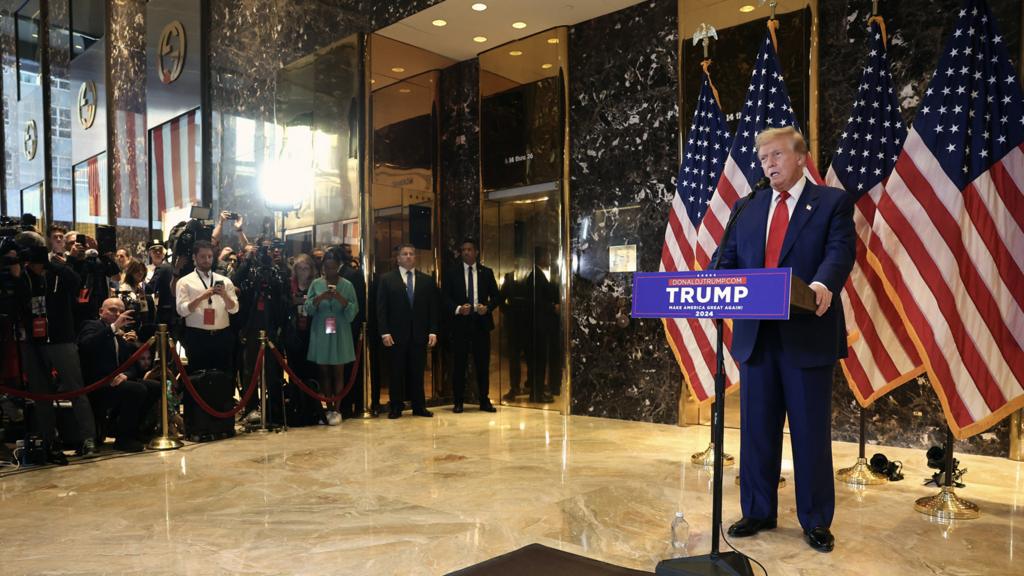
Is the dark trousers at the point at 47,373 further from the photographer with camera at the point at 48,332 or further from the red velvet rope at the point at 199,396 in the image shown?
the red velvet rope at the point at 199,396

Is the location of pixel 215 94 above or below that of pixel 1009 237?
above

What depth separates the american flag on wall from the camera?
8.55m

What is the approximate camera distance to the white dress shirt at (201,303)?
5.97 metres

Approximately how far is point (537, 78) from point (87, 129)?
7.46 m

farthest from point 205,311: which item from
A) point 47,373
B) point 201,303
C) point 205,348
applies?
point 47,373

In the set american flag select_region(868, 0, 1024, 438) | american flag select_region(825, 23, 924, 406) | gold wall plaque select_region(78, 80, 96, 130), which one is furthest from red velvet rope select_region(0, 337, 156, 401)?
gold wall plaque select_region(78, 80, 96, 130)

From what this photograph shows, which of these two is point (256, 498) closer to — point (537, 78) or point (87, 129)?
point (537, 78)

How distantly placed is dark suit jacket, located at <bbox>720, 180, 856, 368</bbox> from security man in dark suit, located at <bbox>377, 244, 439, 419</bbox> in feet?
15.1

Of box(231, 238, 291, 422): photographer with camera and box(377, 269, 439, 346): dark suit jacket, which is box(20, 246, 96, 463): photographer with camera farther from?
box(377, 269, 439, 346): dark suit jacket

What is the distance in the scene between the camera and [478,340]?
25.1 ft

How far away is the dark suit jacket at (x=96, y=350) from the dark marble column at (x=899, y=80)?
5751mm

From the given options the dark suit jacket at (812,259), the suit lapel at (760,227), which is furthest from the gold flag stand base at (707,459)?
the suit lapel at (760,227)

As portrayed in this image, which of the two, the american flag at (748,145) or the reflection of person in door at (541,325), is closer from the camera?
the american flag at (748,145)

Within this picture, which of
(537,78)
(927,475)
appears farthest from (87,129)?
(927,475)
